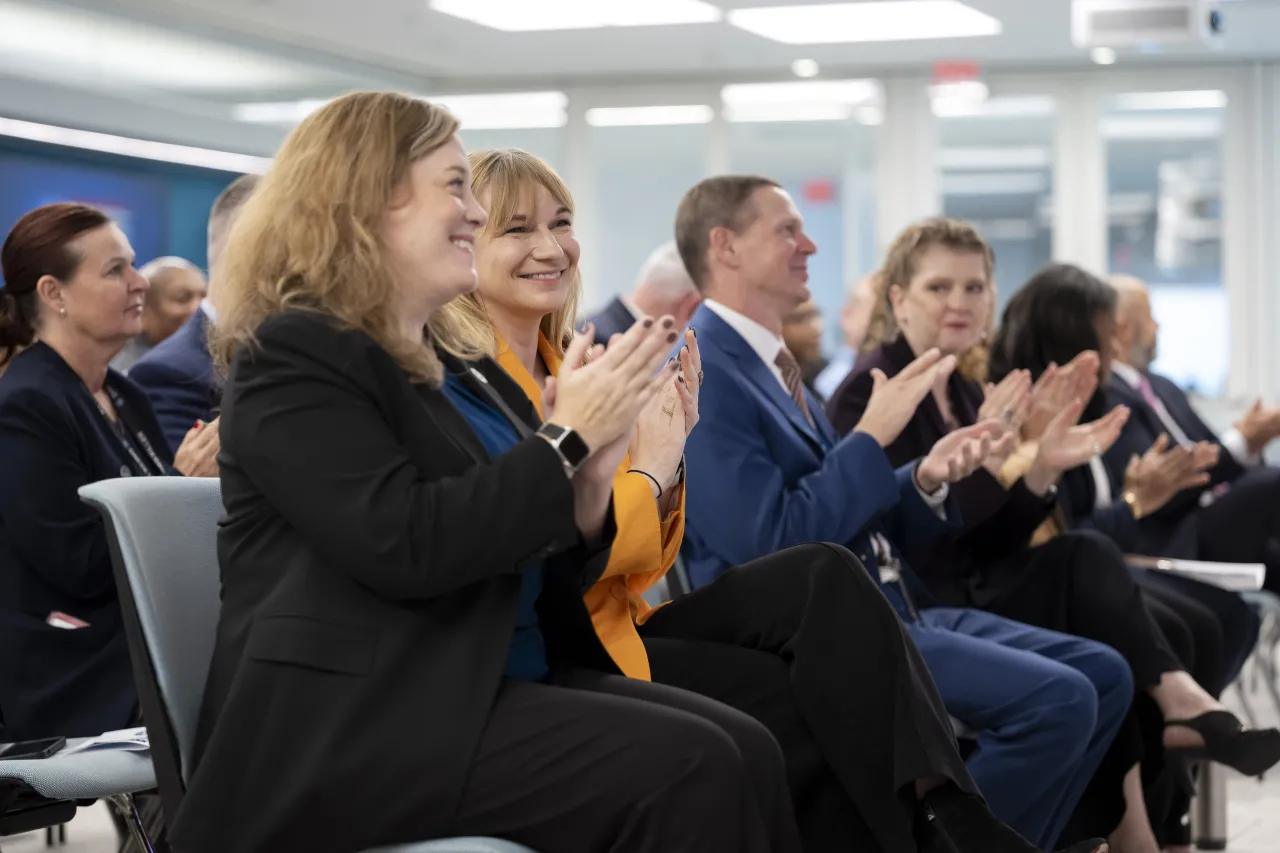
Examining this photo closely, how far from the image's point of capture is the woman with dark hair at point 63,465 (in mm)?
2564

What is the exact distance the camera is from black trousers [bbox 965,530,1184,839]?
3229 mm

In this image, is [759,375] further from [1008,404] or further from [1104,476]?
[1104,476]

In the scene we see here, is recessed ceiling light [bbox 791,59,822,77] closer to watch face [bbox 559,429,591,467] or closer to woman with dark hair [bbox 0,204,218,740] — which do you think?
woman with dark hair [bbox 0,204,218,740]

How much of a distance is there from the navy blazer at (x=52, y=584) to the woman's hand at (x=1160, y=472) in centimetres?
266

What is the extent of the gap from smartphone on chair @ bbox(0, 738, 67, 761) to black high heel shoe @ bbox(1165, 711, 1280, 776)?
2.23m

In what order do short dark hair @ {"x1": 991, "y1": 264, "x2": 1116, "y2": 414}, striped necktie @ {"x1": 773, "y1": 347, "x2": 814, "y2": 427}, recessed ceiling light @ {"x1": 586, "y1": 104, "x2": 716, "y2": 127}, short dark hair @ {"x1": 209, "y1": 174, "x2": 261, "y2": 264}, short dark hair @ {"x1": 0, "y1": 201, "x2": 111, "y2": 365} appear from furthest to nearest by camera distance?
recessed ceiling light @ {"x1": 586, "y1": 104, "x2": 716, "y2": 127} → short dark hair @ {"x1": 991, "y1": 264, "x2": 1116, "y2": 414} → short dark hair @ {"x1": 209, "y1": 174, "x2": 261, "y2": 264} → striped necktie @ {"x1": 773, "y1": 347, "x2": 814, "y2": 427} → short dark hair @ {"x1": 0, "y1": 201, "x2": 111, "y2": 365}

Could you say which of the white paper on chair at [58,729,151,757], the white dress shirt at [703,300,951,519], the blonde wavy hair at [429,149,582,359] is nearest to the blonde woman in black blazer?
the blonde wavy hair at [429,149,582,359]

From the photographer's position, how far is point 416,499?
61.2 inches

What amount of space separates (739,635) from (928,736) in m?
0.32

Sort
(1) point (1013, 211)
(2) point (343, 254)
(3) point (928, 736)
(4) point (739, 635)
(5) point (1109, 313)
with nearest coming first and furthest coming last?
(2) point (343, 254) → (3) point (928, 736) → (4) point (739, 635) → (5) point (1109, 313) → (1) point (1013, 211)

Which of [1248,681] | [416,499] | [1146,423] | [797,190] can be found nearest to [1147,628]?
[1146,423]

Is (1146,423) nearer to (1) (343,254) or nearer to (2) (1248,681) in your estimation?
(2) (1248,681)

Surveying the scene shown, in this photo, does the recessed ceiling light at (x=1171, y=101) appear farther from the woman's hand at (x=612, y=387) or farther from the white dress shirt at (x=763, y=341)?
the woman's hand at (x=612, y=387)

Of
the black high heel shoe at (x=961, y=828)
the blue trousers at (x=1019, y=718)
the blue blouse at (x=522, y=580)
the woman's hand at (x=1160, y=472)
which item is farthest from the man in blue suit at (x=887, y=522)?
the woman's hand at (x=1160, y=472)
